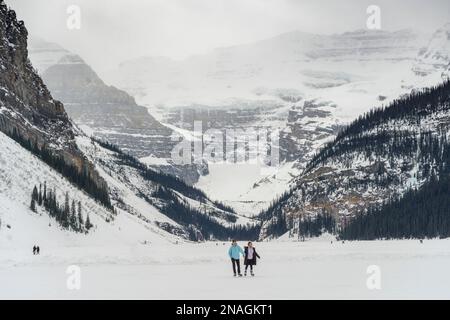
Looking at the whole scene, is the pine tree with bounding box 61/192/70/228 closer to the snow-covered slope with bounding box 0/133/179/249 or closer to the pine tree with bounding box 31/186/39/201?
the snow-covered slope with bounding box 0/133/179/249

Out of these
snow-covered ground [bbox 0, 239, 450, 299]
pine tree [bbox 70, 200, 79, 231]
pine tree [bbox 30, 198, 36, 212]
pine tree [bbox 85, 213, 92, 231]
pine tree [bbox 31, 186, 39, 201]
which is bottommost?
pine tree [bbox 85, 213, 92, 231]

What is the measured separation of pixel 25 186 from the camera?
165 meters

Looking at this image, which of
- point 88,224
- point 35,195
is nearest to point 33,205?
point 35,195

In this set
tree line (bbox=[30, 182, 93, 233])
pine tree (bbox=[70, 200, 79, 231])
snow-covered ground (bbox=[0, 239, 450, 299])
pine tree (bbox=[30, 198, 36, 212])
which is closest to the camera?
snow-covered ground (bbox=[0, 239, 450, 299])

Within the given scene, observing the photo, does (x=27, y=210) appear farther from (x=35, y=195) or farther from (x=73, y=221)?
(x=73, y=221)

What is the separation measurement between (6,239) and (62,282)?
259 ft

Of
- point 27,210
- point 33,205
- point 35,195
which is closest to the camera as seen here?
point 27,210

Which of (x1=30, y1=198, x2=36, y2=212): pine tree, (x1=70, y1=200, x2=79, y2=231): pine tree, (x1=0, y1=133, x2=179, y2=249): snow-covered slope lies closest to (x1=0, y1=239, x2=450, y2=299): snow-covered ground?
(x1=0, y1=133, x2=179, y2=249): snow-covered slope

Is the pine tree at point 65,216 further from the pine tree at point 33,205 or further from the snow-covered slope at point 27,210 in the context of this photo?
the pine tree at point 33,205
